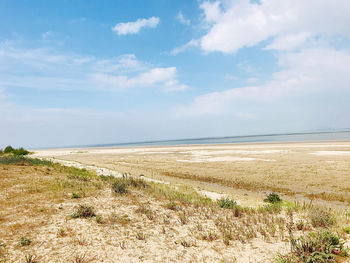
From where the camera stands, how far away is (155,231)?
804cm

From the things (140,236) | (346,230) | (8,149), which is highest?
(8,149)

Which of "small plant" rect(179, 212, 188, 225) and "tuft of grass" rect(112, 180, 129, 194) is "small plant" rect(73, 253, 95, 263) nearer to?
"small plant" rect(179, 212, 188, 225)

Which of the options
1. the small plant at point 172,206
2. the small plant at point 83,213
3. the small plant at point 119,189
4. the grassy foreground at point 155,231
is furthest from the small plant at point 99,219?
the small plant at point 119,189

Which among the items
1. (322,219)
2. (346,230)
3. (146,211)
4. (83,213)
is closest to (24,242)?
(83,213)

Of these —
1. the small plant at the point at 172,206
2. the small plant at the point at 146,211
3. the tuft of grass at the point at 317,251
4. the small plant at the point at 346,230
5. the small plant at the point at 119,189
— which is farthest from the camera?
the small plant at the point at 119,189

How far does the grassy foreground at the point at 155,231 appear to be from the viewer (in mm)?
6184

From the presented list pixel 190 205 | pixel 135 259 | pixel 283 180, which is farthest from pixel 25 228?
pixel 283 180

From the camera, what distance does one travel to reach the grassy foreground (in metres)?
6.18

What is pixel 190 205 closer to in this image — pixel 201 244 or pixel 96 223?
pixel 201 244

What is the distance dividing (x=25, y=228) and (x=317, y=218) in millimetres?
11389

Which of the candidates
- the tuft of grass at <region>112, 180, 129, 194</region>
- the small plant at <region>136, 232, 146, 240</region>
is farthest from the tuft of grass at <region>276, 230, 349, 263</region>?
the tuft of grass at <region>112, 180, 129, 194</region>

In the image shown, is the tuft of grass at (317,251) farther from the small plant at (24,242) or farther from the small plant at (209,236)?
the small plant at (24,242)

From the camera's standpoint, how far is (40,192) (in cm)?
1211

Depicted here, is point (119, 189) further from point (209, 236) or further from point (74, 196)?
point (209, 236)
